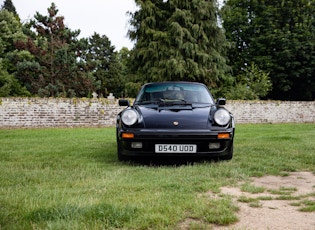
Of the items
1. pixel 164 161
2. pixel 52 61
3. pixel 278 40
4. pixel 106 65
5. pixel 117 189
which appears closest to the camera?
pixel 117 189

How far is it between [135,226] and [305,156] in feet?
14.4

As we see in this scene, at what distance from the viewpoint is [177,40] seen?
78.8 ft

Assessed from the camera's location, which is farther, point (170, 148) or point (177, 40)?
point (177, 40)

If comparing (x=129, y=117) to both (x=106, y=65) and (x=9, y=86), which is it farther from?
(x=106, y=65)

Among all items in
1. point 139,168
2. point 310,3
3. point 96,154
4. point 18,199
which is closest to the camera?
point 18,199

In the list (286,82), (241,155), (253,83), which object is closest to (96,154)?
(241,155)

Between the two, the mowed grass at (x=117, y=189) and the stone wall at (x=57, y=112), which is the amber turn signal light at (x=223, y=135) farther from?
the stone wall at (x=57, y=112)

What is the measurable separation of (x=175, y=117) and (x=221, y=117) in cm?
70

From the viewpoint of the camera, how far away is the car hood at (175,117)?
4984 mm

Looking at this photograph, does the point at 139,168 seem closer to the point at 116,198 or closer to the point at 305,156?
the point at 116,198

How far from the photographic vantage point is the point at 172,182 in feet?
12.2

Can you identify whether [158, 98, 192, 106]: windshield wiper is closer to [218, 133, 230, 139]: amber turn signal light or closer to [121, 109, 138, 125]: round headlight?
[121, 109, 138, 125]: round headlight

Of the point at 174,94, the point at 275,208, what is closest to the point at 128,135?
the point at 174,94

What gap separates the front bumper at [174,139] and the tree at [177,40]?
18977 millimetres
